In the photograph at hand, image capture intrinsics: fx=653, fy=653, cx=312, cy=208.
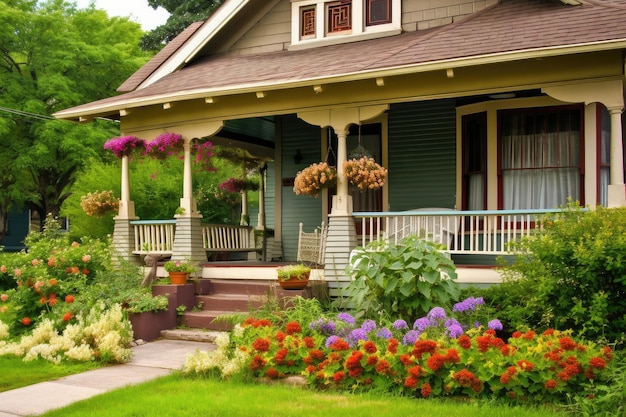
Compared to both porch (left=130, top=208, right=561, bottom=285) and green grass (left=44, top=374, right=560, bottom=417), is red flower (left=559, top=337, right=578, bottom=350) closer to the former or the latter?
green grass (left=44, top=374, right=560, bottom=417)

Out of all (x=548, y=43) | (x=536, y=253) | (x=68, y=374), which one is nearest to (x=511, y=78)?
(x=548, y=43)

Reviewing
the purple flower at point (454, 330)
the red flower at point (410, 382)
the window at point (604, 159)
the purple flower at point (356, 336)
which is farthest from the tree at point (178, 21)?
the red flower at point (410, 382)

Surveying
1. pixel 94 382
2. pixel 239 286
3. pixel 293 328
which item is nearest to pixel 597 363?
pixel 293 328

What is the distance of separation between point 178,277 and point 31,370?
296cm

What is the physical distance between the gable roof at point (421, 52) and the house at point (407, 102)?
0.03m

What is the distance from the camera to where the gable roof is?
8258 mm

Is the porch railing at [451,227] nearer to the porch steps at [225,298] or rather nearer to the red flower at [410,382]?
the porch steps at [225,298]

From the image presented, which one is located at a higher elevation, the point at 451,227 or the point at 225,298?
the point at 451,227

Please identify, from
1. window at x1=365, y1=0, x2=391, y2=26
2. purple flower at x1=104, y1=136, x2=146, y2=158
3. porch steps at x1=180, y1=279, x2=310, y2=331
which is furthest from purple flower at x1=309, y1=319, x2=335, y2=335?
window at x1=365, y1=0, x2=391, y2=26

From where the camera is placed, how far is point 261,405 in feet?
17.4

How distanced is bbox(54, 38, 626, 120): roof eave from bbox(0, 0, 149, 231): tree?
10.9 metres

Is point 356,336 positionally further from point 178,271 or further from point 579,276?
point 178,271

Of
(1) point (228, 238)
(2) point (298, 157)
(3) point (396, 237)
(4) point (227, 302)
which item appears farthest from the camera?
(2) point (298, 157)

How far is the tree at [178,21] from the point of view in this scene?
1173 inches
